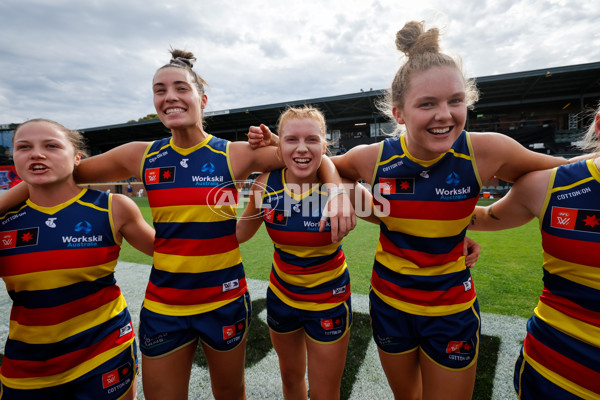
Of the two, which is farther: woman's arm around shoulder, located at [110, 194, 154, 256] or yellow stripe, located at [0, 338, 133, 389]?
woman's arm around shoulder, located at [110, 194, 154, 256]

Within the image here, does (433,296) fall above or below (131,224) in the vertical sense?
below

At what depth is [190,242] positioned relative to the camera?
1.69 metres

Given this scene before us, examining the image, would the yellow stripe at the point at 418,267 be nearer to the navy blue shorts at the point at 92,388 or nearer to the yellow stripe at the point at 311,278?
the yellow stripe at the point at 311,278

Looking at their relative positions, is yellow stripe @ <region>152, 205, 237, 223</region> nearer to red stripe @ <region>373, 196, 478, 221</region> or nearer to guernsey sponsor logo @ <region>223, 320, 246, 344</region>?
guernsey sponsor logo @ <region>223, 320, 246, 344</region>

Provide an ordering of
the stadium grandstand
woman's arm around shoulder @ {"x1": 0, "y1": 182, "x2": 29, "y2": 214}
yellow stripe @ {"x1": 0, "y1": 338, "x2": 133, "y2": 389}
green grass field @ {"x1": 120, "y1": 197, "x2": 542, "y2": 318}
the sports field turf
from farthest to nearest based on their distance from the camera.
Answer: the stadium grandstand < green grass field @ {"x1": 120, "y1": 197, "x2": 542, "y2": 318} < the sports field turf < woman's arm around shoulder @ {"x1": 0, "y1": 182, "x2": 29, "y2": 214} < yellow stripe @ {"x1": 0, "y1": 338, "x2": 133, "y2": 389}

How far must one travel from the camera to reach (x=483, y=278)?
15.0ft

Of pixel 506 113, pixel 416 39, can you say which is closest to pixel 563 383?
pixel 416 39

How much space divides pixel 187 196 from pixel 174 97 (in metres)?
0.60

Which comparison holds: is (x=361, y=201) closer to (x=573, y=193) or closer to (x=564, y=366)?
(x=573, y=193)

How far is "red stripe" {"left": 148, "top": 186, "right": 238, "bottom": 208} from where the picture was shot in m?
1.70

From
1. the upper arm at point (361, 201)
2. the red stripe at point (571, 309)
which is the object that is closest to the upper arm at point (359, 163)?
the upper arm at point (361, 201)

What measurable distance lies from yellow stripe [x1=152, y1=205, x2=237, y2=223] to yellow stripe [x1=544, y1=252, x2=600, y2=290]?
1.69m

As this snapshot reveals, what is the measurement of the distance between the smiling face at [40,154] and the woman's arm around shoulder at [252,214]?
1049 mm

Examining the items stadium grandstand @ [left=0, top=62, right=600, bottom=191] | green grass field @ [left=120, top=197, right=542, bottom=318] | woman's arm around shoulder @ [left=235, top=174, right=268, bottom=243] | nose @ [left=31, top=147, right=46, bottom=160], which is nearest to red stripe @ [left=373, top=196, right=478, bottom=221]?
woman's arm around shoulder @ [left=235, top=174, right=268, bottom=243]
